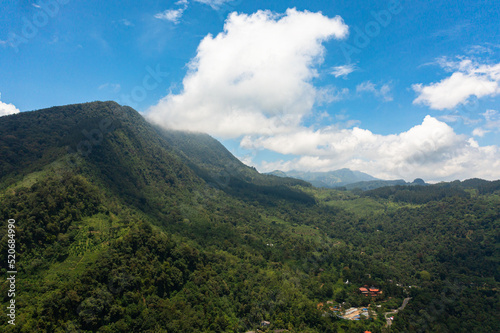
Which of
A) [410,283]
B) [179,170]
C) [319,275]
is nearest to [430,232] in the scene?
[410,283]

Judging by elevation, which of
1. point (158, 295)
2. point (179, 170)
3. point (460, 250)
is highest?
point (179, 170)

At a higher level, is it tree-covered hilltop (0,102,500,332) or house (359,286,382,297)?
tree-covered hilltop (0,102,500,332)

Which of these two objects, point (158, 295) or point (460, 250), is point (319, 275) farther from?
point (460, 250)

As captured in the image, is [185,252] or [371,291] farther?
[371,291]

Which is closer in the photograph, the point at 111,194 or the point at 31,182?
the point at 31,182

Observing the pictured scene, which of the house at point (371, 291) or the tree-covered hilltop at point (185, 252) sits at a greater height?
the tree-covered hilltop at point (185, 252)

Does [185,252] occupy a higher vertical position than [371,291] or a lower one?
higher

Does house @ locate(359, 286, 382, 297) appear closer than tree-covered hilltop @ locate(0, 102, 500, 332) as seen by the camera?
No

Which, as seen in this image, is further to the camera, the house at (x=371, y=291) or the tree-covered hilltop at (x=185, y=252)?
the house at (x=371, y=291)
